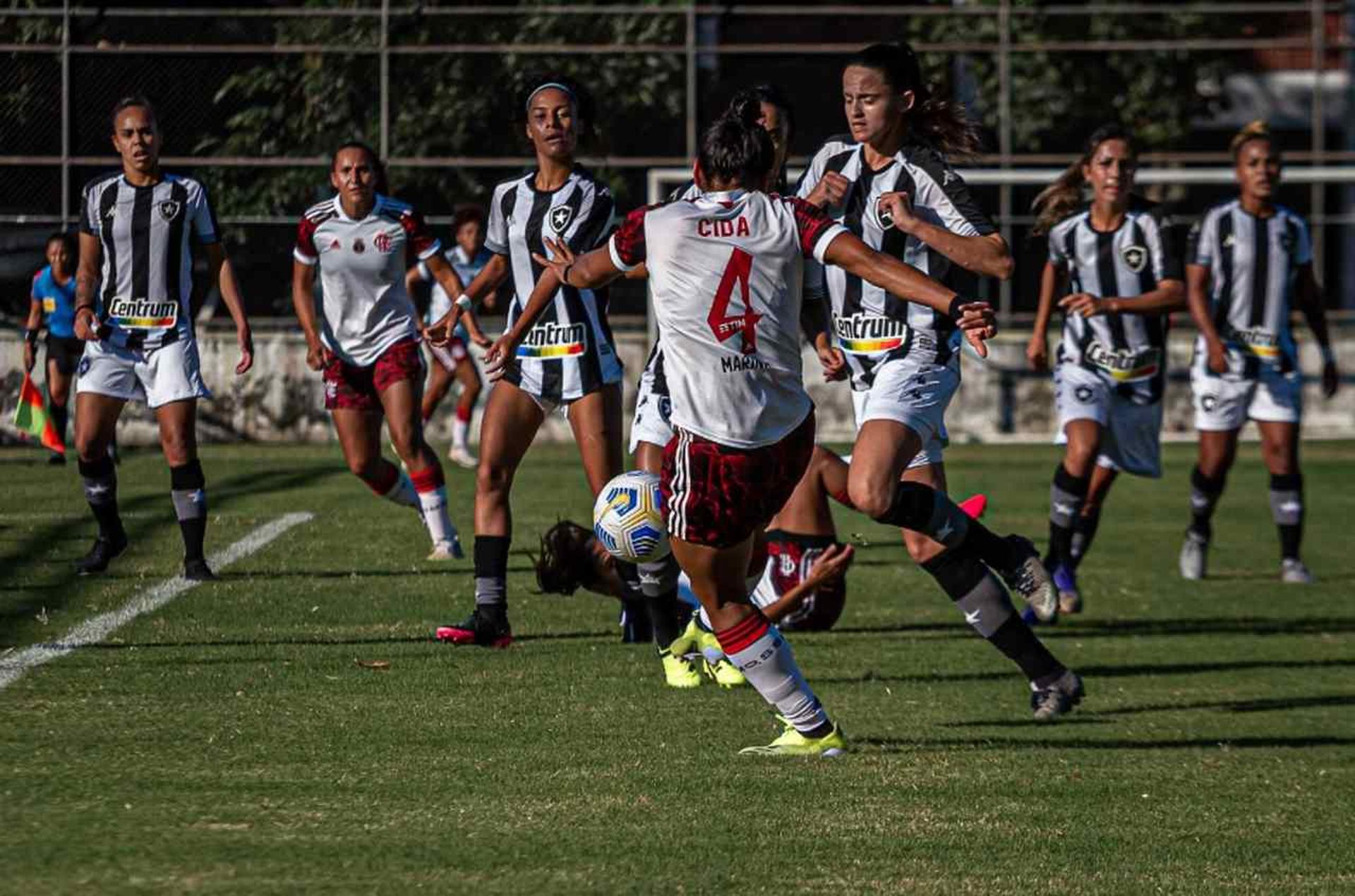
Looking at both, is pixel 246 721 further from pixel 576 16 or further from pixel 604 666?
pixel 576 16

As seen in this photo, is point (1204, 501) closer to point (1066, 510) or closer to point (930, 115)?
point (1066, 510)

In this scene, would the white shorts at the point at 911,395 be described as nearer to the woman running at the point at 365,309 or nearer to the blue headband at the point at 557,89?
the blue headband at the point at 557,89

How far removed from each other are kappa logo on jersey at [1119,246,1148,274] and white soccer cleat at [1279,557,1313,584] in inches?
85.2

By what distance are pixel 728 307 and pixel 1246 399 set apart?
21.1ft

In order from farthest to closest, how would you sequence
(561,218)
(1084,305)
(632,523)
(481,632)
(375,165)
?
(375,165), (1084,305), (561,218), (481,632), (632,523)

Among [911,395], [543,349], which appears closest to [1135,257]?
[543,349]

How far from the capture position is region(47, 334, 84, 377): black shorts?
17.6m

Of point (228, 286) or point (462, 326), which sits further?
point (462, 326)

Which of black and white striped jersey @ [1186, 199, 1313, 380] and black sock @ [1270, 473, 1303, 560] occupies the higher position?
black and white striped jersey @ [1186, 199, 1313, 380]

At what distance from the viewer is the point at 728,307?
6020 mm

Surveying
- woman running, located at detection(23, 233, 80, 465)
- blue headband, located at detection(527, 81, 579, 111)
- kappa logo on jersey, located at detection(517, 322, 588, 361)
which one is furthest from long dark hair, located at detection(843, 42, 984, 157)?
woman running, located at detection(23, 233, 80, 465)

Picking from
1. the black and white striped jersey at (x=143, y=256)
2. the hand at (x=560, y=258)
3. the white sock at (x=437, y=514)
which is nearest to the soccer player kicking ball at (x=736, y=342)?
the hand at (x=560, y=258)

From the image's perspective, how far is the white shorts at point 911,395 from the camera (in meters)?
7.14

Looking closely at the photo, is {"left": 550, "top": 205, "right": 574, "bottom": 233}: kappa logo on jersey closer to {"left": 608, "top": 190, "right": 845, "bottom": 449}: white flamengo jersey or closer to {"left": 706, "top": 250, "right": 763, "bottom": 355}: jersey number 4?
{"left": 608, "top": 190, "right": 845, "bottom": 449}: white flamengo jersey
